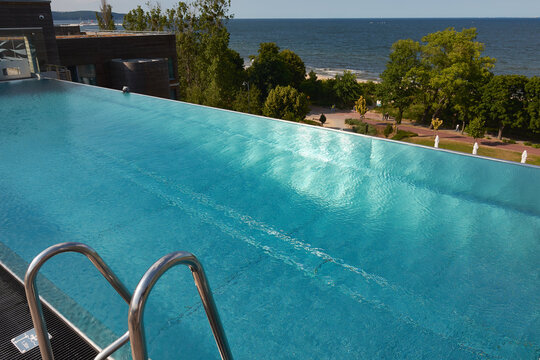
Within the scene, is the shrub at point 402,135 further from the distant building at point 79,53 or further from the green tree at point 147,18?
the green tree at point 147,18

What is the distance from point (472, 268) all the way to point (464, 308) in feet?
2.40

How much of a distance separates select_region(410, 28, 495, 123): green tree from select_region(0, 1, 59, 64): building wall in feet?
87.3

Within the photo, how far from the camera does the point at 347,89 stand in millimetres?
39406

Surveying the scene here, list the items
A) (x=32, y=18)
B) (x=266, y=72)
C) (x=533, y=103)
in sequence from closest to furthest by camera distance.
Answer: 1. (x=32, y=18)
2. (x=533, y=103)
3. (x=266, y=72)

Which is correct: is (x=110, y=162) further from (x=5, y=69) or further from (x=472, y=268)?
(x=5, y=69)

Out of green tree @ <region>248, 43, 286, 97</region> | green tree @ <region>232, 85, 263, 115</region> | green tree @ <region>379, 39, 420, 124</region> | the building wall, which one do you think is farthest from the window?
green tree @ <region>379, 39, 420, 124</region>

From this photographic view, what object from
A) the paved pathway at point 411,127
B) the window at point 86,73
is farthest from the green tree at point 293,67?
the window at point 86,73

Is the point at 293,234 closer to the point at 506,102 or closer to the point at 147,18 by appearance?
the point at 506,102

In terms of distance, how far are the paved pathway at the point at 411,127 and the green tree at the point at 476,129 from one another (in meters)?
0.52

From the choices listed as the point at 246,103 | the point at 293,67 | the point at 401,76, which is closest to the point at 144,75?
the point at 246,103

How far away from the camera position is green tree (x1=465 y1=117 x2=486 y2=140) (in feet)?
93.0

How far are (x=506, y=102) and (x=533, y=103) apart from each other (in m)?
1.69

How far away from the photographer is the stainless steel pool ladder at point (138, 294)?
1.32 meters

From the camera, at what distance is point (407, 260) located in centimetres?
453
